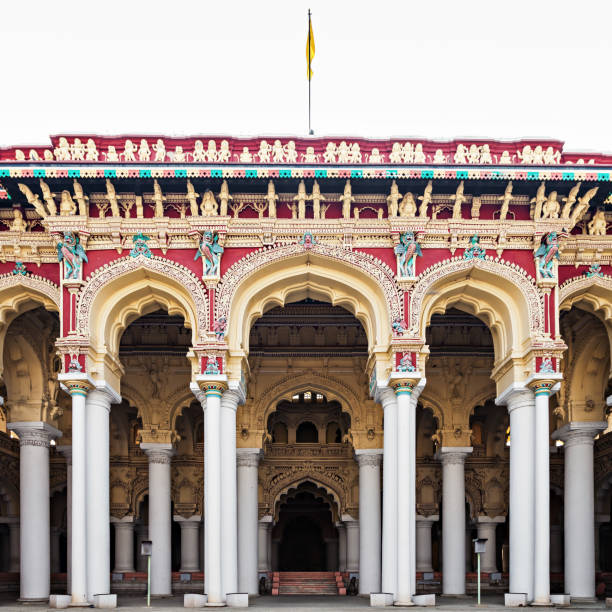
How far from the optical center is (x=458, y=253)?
20.4 metres

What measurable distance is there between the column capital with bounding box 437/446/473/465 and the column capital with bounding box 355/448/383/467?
1.64 m

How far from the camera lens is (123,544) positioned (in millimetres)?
29078

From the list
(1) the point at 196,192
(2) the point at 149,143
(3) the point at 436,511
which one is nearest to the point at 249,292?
(1) the point at 196,192

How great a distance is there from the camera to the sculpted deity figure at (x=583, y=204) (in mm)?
19891

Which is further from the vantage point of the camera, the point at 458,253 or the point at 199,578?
the point at 199,578

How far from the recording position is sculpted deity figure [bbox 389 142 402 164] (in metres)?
19.9

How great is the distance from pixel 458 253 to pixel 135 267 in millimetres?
6578

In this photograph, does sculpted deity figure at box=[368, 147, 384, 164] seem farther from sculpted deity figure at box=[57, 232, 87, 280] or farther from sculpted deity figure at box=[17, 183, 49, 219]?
sculpted deity figure at box=[17, 183, 49, 219]

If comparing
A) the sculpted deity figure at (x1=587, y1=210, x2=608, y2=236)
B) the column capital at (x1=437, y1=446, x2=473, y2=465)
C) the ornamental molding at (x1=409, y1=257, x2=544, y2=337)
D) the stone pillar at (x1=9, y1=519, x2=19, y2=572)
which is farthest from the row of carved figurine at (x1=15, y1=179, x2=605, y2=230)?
the stone pillar at (x1=9, y1=519, x2=19, y2=572)

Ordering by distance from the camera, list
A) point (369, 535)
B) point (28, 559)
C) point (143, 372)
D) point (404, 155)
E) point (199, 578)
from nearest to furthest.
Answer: point (404, 155) → point (28, 559) → point (369, 535) → point (143, 372) → point (199, 578)

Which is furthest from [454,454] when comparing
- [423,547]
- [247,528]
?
[247,528]

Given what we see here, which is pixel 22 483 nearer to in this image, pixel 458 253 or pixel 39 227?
pixel 39 227

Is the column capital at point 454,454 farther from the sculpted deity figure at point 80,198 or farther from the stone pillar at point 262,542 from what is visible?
the sculpted deity figure at point 80,198

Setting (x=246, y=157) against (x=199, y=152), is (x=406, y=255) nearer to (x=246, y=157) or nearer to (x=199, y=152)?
(x=246, y=157)
